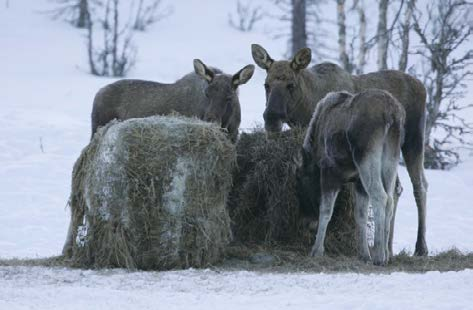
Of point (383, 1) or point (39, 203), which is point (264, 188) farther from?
point (383, 1)

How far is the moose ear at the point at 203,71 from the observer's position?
1202 cm

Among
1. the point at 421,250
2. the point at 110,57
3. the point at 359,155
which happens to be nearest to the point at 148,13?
the point at 110,57

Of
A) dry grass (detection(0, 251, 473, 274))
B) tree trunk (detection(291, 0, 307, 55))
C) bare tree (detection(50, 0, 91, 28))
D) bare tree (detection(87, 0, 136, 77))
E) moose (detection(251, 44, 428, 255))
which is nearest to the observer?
dry grass (detection(0, 251, 473, 274))

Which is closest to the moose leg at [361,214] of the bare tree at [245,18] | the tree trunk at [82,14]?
the tree trunk at [82,14]

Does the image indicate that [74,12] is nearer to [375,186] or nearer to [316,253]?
[316,253]

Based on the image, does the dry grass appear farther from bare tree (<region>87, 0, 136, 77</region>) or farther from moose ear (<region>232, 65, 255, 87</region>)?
bare tree (<region>87, 0, 136, 77</region>)

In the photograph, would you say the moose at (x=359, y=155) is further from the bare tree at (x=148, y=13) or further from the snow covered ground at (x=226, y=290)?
the bare tree at (x=148, y=13)

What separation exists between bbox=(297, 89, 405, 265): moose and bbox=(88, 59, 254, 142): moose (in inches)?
65.8

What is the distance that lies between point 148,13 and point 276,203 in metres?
29.7

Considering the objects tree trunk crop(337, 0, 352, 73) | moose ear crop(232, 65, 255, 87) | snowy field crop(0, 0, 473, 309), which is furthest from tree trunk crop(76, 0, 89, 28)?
moose ear crop(232, 65, 255, 87)

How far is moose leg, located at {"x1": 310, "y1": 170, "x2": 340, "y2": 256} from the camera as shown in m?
10.4

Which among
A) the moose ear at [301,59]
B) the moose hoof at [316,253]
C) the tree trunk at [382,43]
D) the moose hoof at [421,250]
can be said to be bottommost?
the moose hoof at [421,250]

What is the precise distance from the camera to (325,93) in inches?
484

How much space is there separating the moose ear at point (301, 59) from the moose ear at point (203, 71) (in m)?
1.12
